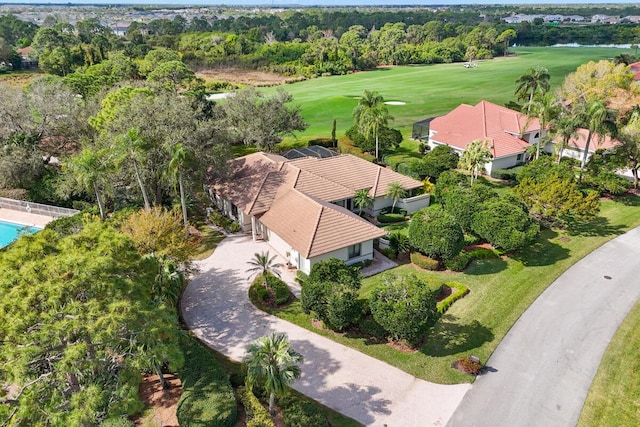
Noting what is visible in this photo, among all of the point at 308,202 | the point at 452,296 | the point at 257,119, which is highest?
the point at 257,119

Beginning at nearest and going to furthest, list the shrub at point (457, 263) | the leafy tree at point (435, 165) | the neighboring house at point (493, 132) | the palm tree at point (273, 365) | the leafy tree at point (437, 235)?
1. the palm tree at point (273, 365)
2. the leafy tree at point (437, 235)
3. the shrub at point (457, 263)
4. the leafy tree at point (435, 165)
5. the neighboring house at point (493, 132)

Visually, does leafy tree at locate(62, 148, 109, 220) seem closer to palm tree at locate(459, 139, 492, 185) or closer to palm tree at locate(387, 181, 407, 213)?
palm tree at locate(387, 181, 407, 213)

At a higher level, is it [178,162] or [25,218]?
[178,162]

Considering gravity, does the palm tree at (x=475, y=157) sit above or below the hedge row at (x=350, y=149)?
above

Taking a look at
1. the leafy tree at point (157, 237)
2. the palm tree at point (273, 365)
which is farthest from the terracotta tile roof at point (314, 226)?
the palm tree at point (273, 365)

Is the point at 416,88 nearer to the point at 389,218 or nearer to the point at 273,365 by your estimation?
the point at 389,218

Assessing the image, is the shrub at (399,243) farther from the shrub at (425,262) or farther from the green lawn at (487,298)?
the green lawn at (487,298)

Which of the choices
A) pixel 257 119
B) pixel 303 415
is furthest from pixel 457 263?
pixel 257 119
